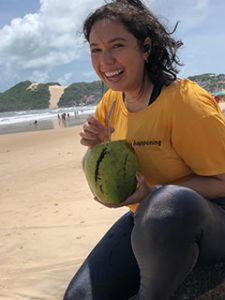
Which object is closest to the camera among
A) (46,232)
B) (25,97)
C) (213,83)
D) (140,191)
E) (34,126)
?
(140,191)

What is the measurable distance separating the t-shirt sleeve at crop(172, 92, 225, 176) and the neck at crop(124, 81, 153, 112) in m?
0.32

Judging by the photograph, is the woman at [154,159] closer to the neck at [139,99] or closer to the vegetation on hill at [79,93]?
the neck at [139,99]

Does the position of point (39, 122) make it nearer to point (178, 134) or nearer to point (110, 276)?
point (110, 276)

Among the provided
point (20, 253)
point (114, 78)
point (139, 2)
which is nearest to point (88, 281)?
point (114, 78)

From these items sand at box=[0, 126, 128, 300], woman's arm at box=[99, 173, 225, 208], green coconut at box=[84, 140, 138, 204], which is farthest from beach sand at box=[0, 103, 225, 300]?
woman's arm at box=[99, 173, 225, 208]

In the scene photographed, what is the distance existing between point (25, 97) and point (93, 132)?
344ft

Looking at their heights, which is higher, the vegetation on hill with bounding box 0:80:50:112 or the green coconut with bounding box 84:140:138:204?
the green coconut with bounding box 84:140:138:204

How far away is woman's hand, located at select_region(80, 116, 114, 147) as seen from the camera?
6.02 ft

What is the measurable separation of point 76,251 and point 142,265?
5.94 feet

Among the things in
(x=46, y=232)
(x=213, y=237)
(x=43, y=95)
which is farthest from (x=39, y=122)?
(x=43, y=95)

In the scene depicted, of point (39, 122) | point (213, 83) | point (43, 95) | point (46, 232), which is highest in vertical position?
point (46, 232)

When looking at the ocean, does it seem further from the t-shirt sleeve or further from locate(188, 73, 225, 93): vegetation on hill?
locate(188, 73, 225, 93): vegetation on hill

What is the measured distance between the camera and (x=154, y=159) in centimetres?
168

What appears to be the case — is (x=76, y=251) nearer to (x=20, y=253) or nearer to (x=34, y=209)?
(x=20, y=253)
